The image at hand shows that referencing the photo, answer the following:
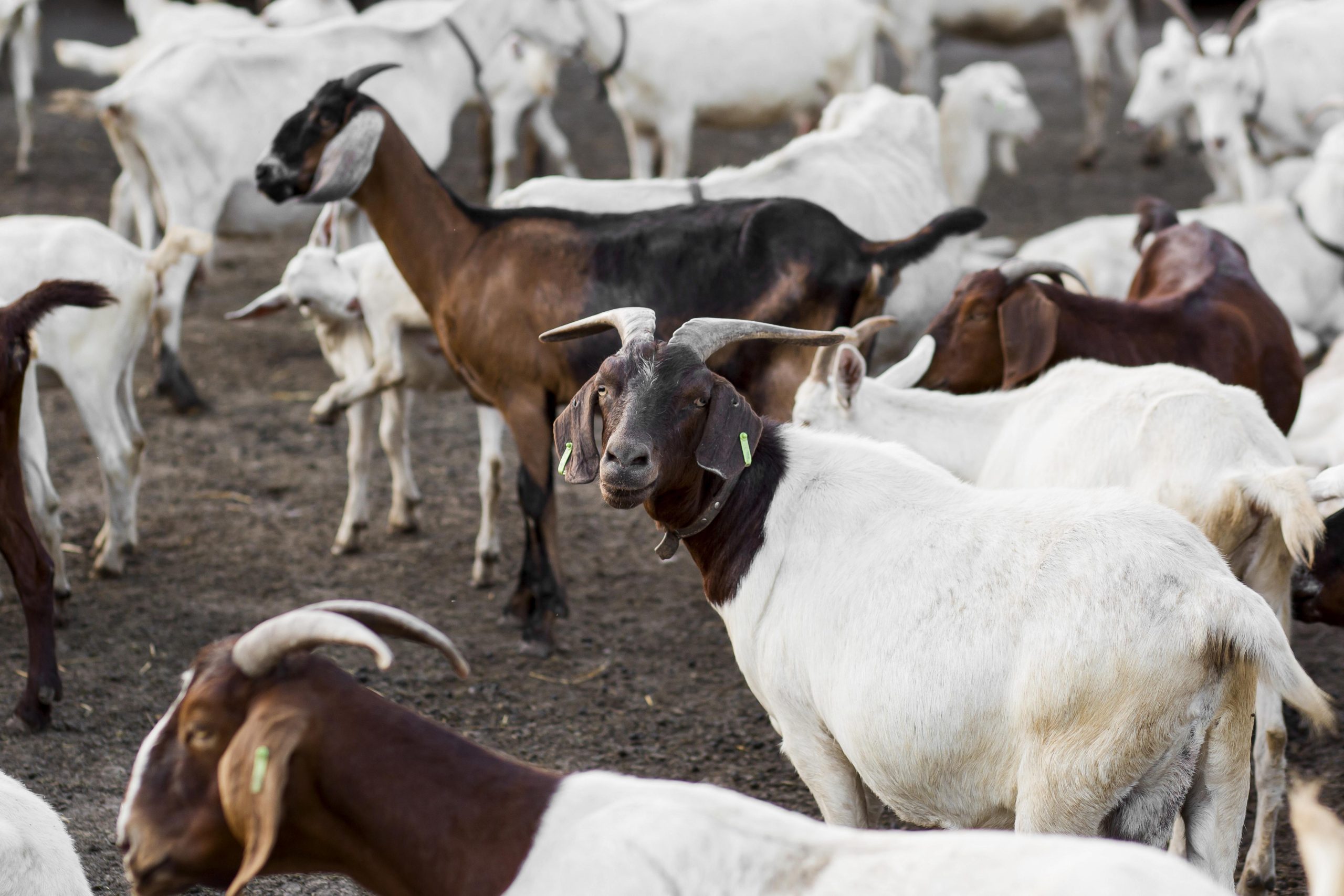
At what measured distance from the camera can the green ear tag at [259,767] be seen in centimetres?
236

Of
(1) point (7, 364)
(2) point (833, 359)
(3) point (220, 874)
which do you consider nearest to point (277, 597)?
(1) point (7, 364)

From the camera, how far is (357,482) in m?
6.87

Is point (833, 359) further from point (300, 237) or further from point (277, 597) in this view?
point (300, 237)

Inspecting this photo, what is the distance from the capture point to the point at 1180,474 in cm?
412

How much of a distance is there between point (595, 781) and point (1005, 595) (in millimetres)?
1196

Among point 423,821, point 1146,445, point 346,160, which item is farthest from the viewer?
point 346,160

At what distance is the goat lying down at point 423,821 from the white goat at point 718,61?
8816 millimetres

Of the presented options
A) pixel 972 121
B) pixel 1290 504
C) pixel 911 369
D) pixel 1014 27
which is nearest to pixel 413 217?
pixel 911 369

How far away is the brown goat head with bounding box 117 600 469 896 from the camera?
2449 millimetres

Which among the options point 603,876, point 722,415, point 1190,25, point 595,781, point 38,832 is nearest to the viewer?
point 603,876

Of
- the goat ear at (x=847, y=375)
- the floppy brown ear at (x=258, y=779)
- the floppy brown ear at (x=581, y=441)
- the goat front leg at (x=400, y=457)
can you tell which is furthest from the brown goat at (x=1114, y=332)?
the floppy brown ear at (x=258, y=779)

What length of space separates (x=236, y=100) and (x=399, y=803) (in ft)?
24.0

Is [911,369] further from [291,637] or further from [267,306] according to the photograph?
[267,306]

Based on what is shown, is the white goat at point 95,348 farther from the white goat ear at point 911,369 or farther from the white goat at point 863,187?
the white goat ear at point 911,369
